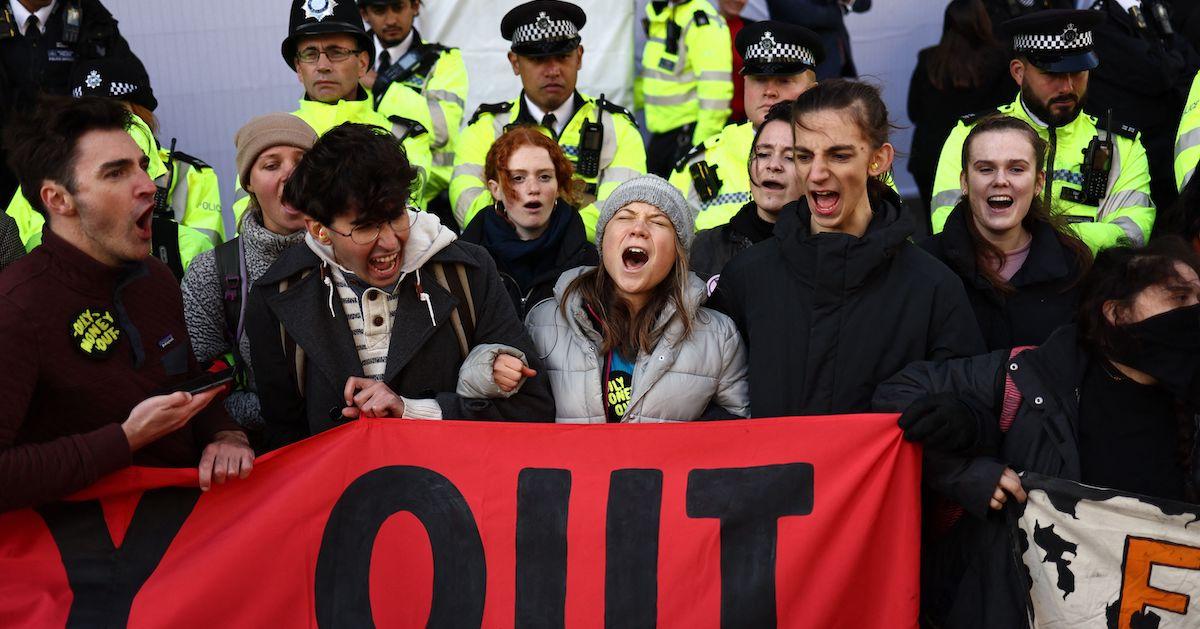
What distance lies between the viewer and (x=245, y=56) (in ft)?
26.9

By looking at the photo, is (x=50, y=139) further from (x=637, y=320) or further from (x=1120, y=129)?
(x=1120, y=129)

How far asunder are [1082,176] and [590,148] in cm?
248

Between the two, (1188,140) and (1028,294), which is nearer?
(1028,294)

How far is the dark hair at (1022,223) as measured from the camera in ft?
15.8

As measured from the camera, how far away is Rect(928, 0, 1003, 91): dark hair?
7.71 meters

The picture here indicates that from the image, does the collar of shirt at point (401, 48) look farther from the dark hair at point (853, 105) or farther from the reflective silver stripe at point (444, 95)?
the dark hair at point (853, 105)

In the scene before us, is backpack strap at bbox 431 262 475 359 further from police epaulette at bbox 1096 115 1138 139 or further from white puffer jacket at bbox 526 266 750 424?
police epaulette at bbox 1096 115 1138 139

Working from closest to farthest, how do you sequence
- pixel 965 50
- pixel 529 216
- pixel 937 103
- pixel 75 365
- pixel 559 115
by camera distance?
1. pixel 75 365
2. pixel 529 216
3. pixel 559 115
4. pixel 965 50
5. pixel 937 103

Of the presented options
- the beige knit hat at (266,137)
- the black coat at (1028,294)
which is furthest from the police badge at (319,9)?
the black coat at (1028,294)

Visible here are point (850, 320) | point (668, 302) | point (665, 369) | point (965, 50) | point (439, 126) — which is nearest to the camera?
point (850, 320)

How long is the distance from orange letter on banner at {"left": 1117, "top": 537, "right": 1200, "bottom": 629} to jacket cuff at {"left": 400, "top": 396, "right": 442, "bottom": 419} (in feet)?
7.17

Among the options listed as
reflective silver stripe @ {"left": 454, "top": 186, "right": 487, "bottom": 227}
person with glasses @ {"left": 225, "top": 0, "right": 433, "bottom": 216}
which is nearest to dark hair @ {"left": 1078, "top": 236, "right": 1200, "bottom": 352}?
reflective silver stripe @ {"left": 454, "top": 186, "right": 487, "bottom": 227}

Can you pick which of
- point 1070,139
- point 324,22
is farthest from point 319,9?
point 1070,139

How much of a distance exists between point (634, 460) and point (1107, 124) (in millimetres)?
3450
